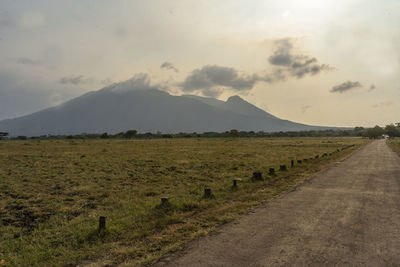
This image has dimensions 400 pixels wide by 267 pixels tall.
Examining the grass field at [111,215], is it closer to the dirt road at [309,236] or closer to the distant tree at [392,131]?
the dirt road at [309,236]

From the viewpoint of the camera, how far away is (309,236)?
22.4 ft

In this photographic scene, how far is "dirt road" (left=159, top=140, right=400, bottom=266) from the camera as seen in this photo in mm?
5605

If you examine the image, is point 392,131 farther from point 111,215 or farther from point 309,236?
point 111,215

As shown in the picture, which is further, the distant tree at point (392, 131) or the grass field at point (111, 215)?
the distant tree at point (392, 131)

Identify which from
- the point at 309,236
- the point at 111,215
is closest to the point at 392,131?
the point at 309,236

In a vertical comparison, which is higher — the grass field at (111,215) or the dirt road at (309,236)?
the dirt road at (309,236)

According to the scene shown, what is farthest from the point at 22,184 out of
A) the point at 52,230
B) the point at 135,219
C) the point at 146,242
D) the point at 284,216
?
the point at 284,216

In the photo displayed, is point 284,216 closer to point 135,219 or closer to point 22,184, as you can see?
point 135,219

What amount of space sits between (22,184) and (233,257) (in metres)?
16.0

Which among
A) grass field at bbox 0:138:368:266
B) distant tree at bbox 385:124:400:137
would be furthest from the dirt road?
distant tree at bbox 385:124:400:137

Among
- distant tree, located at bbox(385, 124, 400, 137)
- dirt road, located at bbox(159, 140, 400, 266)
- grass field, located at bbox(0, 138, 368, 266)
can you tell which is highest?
distant tree, located at bbox(385, 124, 400, 137)

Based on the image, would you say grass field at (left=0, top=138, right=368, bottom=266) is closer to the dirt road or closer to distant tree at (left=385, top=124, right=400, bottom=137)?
→ the dirt road

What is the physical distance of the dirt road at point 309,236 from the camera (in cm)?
561

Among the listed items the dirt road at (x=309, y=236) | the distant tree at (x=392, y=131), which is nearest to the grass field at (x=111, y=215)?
the dirt road at (x=309, y=236)
